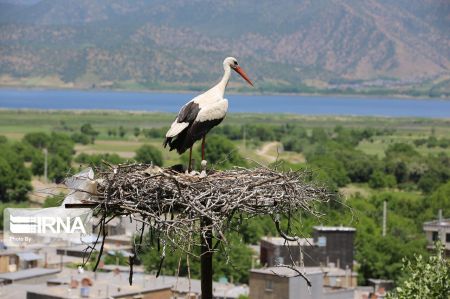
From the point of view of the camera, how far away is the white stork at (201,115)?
14.3 m

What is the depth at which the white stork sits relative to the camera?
47.0 feet

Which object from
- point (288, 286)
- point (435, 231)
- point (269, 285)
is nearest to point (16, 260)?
point (435, 231)

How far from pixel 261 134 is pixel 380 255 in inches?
4670

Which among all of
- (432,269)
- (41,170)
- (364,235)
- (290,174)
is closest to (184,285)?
(364,235)

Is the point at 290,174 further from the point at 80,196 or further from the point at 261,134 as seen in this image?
the point at 261,134

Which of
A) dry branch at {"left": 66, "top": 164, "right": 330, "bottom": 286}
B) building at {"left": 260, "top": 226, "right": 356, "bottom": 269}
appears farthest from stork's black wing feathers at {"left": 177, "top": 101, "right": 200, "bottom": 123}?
building at {"left": 260, "top": 226, "right": 356, "bottom": 269}

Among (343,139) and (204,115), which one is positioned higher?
(343,139)

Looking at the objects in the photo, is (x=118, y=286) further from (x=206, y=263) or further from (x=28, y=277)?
(x=206, y=263)

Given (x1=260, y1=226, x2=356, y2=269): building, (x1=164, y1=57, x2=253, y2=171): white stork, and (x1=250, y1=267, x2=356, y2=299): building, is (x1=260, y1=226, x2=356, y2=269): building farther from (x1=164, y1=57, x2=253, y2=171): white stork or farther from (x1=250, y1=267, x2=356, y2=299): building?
(x1=164, y1=57, x2=253, y2=171): white stork

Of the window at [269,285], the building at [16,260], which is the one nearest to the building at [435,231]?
the building at [16,260]

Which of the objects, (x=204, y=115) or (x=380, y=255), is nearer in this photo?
(x=204, y=115)

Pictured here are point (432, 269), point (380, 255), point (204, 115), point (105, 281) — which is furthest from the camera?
point (380, 255)

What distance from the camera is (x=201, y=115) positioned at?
14320 mm

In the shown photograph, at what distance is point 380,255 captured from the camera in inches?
2435
